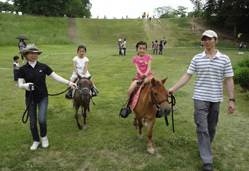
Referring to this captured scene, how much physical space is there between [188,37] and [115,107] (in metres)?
39.1

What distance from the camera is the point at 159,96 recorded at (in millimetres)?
3771

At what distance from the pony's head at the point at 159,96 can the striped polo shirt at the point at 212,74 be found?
792mm

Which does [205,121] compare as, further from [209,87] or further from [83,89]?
[83,89]

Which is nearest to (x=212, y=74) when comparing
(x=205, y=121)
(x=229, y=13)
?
(x=205, y=121)

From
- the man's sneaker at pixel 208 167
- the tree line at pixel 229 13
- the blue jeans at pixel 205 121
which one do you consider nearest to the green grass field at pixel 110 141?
the man's sneaker at pixel 208 167

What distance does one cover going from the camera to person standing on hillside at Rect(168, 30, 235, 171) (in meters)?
3.68

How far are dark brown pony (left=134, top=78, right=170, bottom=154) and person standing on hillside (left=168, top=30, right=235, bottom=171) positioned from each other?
799 millimetres

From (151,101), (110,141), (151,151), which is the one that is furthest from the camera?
(110,141)

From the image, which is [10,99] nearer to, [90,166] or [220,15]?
[90,166]

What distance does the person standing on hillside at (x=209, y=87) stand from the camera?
3.68 meters

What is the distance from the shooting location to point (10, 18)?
3881cm

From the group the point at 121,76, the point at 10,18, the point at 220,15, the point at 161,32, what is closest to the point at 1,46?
the point at 10,18

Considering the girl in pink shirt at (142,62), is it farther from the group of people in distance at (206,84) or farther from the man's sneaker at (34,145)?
the man's sneaker at (34,145)

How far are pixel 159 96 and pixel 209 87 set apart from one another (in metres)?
1.11
